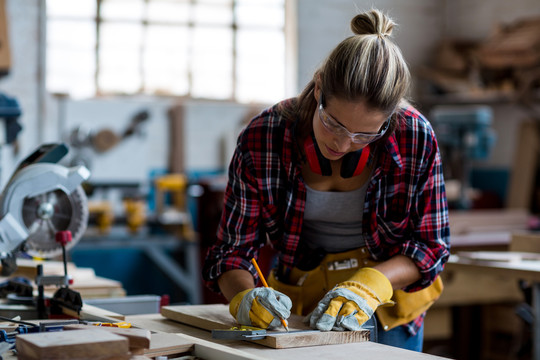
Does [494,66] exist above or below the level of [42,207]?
above

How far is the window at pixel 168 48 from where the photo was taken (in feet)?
20.6

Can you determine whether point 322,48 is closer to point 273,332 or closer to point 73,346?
point 273,332

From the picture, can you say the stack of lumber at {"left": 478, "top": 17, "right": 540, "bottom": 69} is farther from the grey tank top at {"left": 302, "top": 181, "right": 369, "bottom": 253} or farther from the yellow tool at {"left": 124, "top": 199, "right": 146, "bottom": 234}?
the grey tank top at {"left": 302, "top": 181, "right": 369, "bottom": 253}

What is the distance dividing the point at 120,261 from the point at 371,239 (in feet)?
12.4

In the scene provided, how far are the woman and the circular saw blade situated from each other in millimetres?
349

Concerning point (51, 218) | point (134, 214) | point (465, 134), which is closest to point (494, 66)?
point (465, 134)

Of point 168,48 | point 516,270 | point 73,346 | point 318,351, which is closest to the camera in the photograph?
point 73,346

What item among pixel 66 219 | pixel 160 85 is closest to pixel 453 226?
pixel 66 219

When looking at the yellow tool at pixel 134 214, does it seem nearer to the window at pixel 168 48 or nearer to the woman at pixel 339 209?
the window at pixel 168 48

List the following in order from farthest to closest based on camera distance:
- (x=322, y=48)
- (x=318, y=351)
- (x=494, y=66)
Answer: (x=322, y=48)
(x=494, y=66)
(x=318, y=351)

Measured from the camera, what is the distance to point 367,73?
4.60 feet

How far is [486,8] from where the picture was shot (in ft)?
21.9

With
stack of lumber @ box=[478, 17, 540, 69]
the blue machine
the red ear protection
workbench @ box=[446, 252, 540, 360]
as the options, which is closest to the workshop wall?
stack of lumber @ box=[478, 17, 540, 69]

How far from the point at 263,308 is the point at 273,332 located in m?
0.06
